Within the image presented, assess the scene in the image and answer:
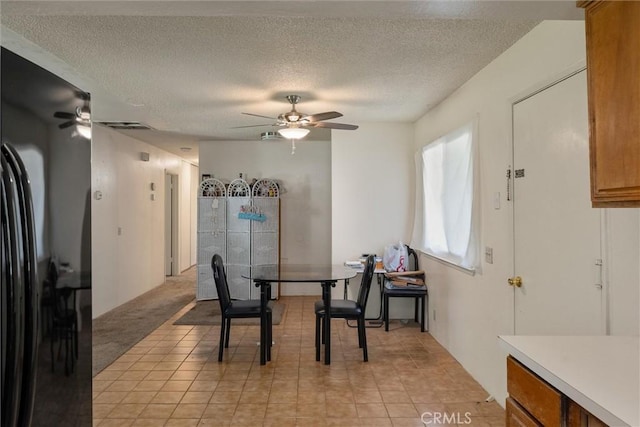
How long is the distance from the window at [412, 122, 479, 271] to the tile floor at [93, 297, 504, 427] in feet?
3.16

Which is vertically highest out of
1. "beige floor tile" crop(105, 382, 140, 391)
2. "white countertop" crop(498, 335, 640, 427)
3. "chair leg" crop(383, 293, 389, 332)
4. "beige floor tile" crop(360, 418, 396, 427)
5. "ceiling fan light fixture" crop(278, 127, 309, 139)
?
"ceiling fan light fixture" crop(278, 127, 309, 139)

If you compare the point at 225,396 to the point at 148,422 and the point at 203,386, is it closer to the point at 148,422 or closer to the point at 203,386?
the point at 203,386

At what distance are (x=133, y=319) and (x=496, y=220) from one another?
4243 mm

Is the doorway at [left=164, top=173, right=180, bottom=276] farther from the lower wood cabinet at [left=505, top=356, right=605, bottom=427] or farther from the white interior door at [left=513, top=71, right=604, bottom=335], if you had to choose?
the lower wood cabinet at [left=505, top=356, right=605, bottom=427]

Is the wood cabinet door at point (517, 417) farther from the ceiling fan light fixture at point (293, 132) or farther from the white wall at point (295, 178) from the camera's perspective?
the white wall at point (295, 178)

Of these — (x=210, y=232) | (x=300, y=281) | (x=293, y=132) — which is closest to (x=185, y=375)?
(x=300, y=281)

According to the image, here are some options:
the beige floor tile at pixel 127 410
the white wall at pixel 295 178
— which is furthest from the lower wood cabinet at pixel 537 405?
the white wall at pixel 295 178

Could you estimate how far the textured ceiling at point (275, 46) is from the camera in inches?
60.9

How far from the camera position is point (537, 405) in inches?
49.0

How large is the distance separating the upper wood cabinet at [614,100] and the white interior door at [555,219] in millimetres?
441

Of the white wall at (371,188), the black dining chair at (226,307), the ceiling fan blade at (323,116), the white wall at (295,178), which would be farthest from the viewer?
the white wall at (295,178)

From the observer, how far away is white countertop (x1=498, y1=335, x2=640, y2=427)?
983 mm

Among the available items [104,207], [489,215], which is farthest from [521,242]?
[104,207]

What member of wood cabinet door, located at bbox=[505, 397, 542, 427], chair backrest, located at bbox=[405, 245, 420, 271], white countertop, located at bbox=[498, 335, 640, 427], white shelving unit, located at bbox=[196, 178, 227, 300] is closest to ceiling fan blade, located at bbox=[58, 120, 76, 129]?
white countertop, located at bbox=[498, 335, 640, 427]
